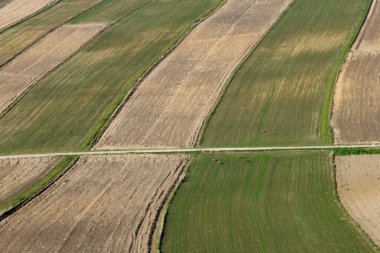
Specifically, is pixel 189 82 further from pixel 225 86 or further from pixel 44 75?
pixel 44 75

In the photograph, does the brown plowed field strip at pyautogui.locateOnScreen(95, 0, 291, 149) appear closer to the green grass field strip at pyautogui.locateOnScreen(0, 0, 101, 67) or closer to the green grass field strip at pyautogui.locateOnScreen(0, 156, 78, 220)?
the green grass field strip at pyautogui.locateOnScreen(0, 156, 78, 220)

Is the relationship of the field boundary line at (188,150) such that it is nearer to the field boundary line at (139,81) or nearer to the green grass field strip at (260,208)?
the green grass field strip at (260,208)

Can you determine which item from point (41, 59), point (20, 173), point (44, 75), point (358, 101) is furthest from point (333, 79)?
point (41, 59)

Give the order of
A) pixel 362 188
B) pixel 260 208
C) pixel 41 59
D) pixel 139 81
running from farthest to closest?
1. pixel 41 59
2. pixel 139 81
3. pixel 362 188
4. pixel 260 208

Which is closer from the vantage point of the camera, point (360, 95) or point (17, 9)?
point (360, 95)

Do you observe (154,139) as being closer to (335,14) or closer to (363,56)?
(363,56)

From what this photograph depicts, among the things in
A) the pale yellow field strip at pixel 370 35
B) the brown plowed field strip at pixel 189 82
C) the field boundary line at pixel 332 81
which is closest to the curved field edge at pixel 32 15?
the brown plowed field strip at pixel 189 82

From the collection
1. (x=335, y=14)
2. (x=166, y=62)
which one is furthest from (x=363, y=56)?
(x=166, y=62)
